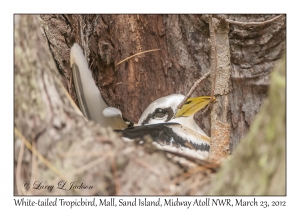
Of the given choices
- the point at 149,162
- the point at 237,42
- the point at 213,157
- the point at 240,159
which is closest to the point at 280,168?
the point at 240,159

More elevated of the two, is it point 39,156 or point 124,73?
point 124,73

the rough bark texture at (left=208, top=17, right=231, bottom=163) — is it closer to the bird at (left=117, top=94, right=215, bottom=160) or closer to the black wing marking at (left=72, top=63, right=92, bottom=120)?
the bird at (left=117, top=94, right=215, bottom=160)

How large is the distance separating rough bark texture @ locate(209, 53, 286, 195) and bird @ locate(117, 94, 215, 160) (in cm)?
60

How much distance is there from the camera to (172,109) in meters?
2.36

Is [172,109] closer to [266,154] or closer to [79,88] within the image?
[79,88]

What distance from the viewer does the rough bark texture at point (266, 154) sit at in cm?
104

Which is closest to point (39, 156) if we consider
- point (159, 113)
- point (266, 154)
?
point (266, 154)

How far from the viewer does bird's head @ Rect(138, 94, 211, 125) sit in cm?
233

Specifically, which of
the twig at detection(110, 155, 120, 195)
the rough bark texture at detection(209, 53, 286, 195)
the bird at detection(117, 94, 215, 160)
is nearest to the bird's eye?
the bird at detection(117, 94, 215, 160)

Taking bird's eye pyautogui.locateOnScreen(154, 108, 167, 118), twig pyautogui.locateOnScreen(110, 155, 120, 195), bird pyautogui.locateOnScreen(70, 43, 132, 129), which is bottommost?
twig pyautogui.locateOnScreen(110, 155, 120, 195)

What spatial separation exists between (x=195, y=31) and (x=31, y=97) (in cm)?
160

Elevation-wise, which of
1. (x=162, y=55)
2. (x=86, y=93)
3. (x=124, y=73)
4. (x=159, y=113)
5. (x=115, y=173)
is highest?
(x=162, y=55)

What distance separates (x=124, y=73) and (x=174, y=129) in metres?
0.95

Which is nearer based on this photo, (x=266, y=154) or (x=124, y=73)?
(x=266, y=154)
